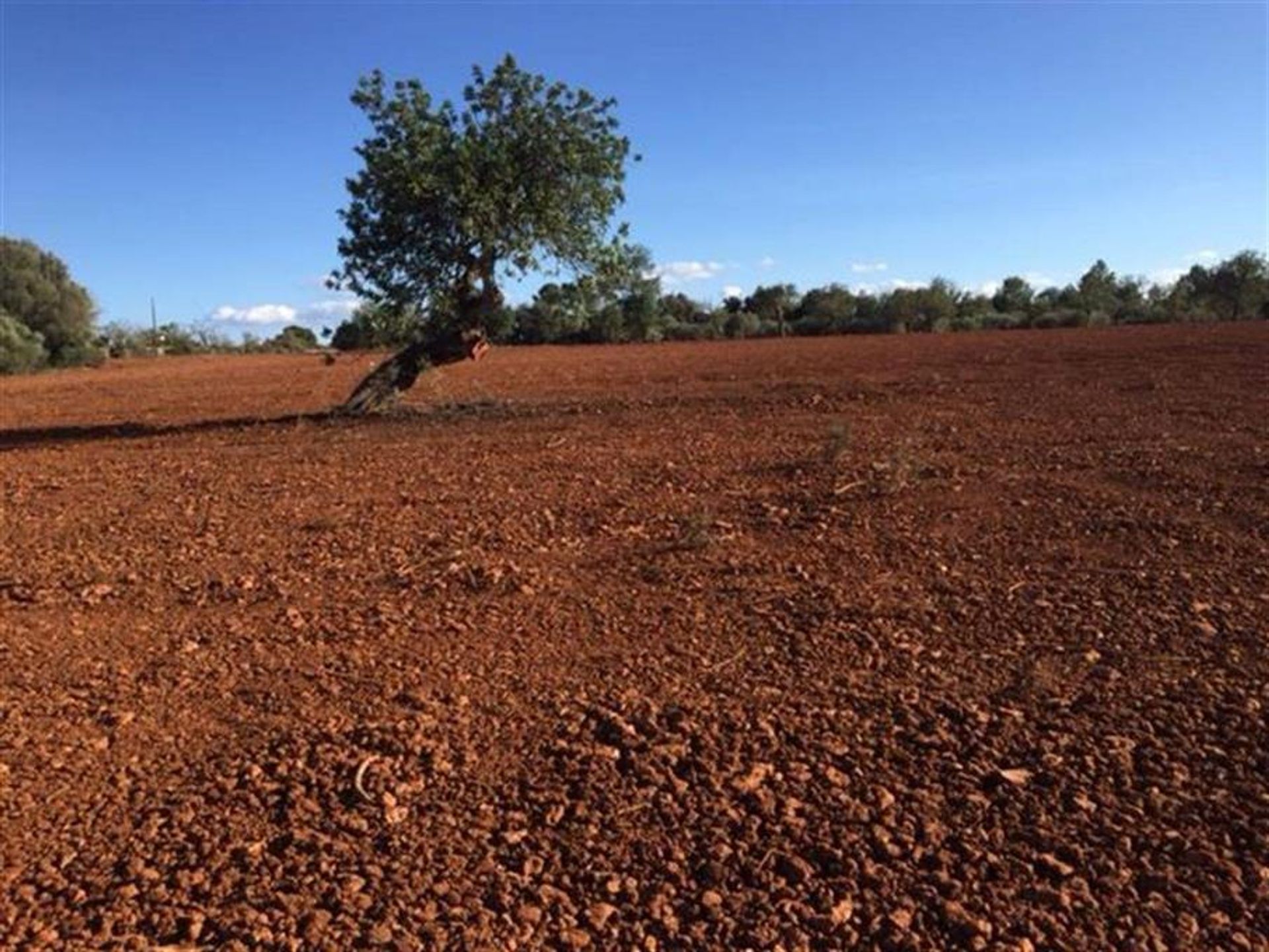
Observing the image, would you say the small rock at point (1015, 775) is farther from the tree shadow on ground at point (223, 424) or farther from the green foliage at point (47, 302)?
the green foliage at point (47, 302)

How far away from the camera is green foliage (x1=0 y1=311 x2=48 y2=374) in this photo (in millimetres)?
35562

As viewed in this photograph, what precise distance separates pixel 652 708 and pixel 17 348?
125 ft

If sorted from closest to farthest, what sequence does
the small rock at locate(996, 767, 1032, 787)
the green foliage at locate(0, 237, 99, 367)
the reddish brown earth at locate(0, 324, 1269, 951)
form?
1. the reddish brown earth at locate(0, 324, 1269, 951)
2. the small rock at locate(996, 767, 1032, 787)
3. the green foliage at locate(0, 237, 99, 367)

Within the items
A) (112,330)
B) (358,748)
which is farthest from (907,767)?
(112,330)

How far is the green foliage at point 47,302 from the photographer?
40.3 m

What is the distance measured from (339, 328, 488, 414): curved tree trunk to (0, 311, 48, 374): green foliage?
26056 mm

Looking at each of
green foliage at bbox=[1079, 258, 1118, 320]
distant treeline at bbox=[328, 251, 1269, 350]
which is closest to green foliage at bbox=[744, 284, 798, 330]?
distant treeline at bbox=[328, 251, 1269, 350]

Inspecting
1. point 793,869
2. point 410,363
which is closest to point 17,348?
point 410,363

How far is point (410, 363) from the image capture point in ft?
50.0

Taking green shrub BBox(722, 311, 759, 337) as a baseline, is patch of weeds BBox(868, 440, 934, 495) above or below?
below

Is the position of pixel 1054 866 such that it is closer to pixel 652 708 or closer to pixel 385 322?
pixel 652 708

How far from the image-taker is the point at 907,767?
3.68m

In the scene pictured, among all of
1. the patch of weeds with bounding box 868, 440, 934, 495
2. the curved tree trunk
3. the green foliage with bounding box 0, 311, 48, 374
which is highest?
the green foliage with bounding box 0, 311, 48, 374

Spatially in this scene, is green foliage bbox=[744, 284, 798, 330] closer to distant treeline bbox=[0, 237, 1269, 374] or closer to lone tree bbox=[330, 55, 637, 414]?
distant treeline bbox=[0, 237, 1269, 374]
